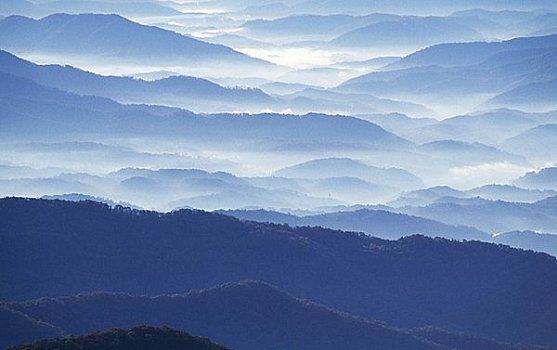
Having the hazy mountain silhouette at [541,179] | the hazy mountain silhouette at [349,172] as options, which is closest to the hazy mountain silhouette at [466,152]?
the hazy mountain silhouette at [349,172]

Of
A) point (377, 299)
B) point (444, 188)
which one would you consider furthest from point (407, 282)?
point (444, 188)

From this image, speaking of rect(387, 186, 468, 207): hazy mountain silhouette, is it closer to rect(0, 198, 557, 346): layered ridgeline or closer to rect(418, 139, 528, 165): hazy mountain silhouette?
rect(418, 139, 528, 165): hazy mountain silhouette

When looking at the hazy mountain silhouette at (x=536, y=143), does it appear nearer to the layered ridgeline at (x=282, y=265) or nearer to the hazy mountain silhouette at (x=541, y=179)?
the hazy mountain silhouette at (x=541, y=179)

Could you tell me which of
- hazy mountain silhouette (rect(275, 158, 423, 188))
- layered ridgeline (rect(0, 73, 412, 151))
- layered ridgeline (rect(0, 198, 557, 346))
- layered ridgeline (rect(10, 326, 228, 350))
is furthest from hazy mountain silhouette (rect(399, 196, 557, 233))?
layered ridgeline (rect(10, 326, 228, 350))

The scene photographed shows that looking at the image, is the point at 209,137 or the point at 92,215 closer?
the point at 92,215

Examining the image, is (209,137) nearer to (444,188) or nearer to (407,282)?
(444,188)

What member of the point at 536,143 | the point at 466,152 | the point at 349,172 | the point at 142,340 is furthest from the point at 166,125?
the point at 142,340
